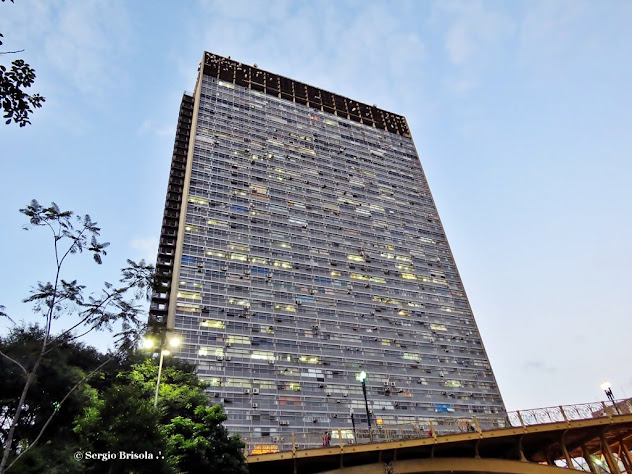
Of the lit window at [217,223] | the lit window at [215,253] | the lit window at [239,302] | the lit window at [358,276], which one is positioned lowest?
the lit window at [239,302]

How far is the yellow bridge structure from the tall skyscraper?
108 ft

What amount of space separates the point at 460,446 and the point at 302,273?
5081 cm

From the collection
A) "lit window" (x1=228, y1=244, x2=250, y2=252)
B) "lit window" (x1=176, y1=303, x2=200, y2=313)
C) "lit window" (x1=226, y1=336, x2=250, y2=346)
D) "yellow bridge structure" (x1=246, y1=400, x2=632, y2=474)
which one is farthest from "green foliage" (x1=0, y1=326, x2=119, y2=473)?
"lit window" (x1=228, y1=244, x2=250, y2=252)

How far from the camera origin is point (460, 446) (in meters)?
25.5

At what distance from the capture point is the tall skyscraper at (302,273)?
60.4 m

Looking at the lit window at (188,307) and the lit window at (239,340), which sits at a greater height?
the lit window at (188,307)

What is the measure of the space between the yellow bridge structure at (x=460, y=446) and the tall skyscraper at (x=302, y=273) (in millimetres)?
33003

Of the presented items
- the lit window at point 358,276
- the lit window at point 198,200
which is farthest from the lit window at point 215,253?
the lit window at point 358,276

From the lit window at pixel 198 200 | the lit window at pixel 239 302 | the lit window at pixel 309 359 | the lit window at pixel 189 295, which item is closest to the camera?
the lit window at pixel 189 295

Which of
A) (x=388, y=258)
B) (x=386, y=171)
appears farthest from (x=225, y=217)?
(x=386, y=171)

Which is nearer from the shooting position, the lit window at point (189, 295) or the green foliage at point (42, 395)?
the green foliage at point (42, 395)

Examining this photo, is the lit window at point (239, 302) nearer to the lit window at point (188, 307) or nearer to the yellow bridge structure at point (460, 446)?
the lit window at point (188, 307)

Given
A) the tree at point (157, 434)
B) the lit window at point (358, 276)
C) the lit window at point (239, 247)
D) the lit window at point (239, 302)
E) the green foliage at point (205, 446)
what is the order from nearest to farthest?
the tree at point (157, 434) < the green foliage at point (205, 446) < the lit window at point (239, 302) < the lit window at point (239, 247) < the lit window at point (358, 276)

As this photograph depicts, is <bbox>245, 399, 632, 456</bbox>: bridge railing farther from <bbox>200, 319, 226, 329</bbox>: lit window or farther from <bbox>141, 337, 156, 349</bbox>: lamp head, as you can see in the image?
<bbox>200, 319, 226, 329</bbox>: lit window
